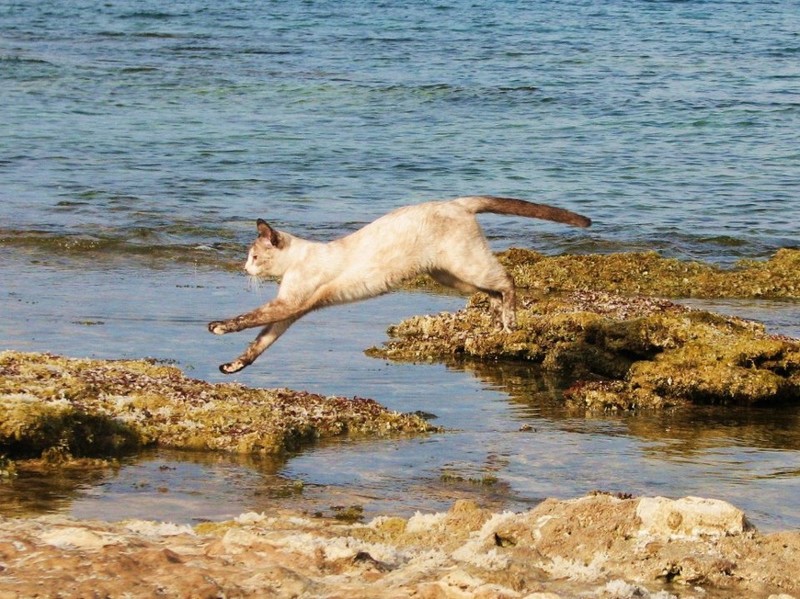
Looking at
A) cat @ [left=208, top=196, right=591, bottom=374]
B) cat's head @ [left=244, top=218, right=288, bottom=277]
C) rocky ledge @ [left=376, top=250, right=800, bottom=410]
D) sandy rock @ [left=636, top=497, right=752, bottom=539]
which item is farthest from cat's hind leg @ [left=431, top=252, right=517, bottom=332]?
sandy rock @ [left=636, top=497, right=752, bottom=539]

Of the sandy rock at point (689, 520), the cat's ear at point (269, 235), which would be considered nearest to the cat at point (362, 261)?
the cat's ear at point (269, 235)

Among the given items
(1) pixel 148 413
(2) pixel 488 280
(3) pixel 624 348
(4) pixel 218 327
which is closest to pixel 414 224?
(2) pixel 488 280

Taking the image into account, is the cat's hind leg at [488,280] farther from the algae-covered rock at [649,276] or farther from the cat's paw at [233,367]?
the algae-covered rock at [649,276]

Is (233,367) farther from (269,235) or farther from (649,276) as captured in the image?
(649,276)

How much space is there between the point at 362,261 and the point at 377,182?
42.6ft

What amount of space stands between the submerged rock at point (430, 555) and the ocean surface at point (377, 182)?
1.12 metres

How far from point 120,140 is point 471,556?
2233cm

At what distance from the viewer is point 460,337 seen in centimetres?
1216

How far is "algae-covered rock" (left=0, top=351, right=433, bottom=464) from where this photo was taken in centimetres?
824

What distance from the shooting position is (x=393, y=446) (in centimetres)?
900

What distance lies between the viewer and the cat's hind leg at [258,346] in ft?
32.8

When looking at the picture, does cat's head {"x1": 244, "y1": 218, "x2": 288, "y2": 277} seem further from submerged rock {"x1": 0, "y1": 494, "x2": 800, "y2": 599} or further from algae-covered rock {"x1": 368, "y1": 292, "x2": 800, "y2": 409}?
submerged rock {"x1": 0, "y1": 494, "x2": 800, "y2": 599}

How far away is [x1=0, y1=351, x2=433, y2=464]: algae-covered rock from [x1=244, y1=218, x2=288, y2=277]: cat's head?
37.2 inches

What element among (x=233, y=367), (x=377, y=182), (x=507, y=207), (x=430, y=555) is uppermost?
(x=507, y=207)
